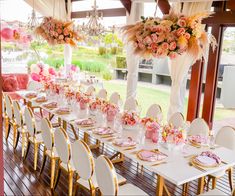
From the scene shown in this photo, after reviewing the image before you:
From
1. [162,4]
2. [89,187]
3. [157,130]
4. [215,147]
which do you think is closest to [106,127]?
[157,130]

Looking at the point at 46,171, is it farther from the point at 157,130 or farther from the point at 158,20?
the point at 158,20

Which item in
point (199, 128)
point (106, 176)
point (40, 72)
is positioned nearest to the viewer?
point (106, 176)

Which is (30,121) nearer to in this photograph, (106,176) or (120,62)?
(106,176)

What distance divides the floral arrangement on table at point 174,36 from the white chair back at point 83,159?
4.42 ft

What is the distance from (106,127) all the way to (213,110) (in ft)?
8.85

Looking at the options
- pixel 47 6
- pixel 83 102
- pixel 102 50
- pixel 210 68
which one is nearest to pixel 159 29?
pixel 83 102

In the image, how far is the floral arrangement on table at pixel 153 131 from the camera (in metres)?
3.53

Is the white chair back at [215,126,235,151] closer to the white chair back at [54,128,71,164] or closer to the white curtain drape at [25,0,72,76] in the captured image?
the white chair back at [54,128,71,164]

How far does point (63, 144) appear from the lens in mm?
3328

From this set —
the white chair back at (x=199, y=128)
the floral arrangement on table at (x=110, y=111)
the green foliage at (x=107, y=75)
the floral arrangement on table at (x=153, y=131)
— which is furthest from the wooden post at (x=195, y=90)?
the green foliage at (x=107, y=75)

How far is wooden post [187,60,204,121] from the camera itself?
5.84 metres

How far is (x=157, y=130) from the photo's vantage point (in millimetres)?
3533

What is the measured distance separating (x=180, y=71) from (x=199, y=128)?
1721mm

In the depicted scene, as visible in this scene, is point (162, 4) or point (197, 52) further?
point (162, 4)
